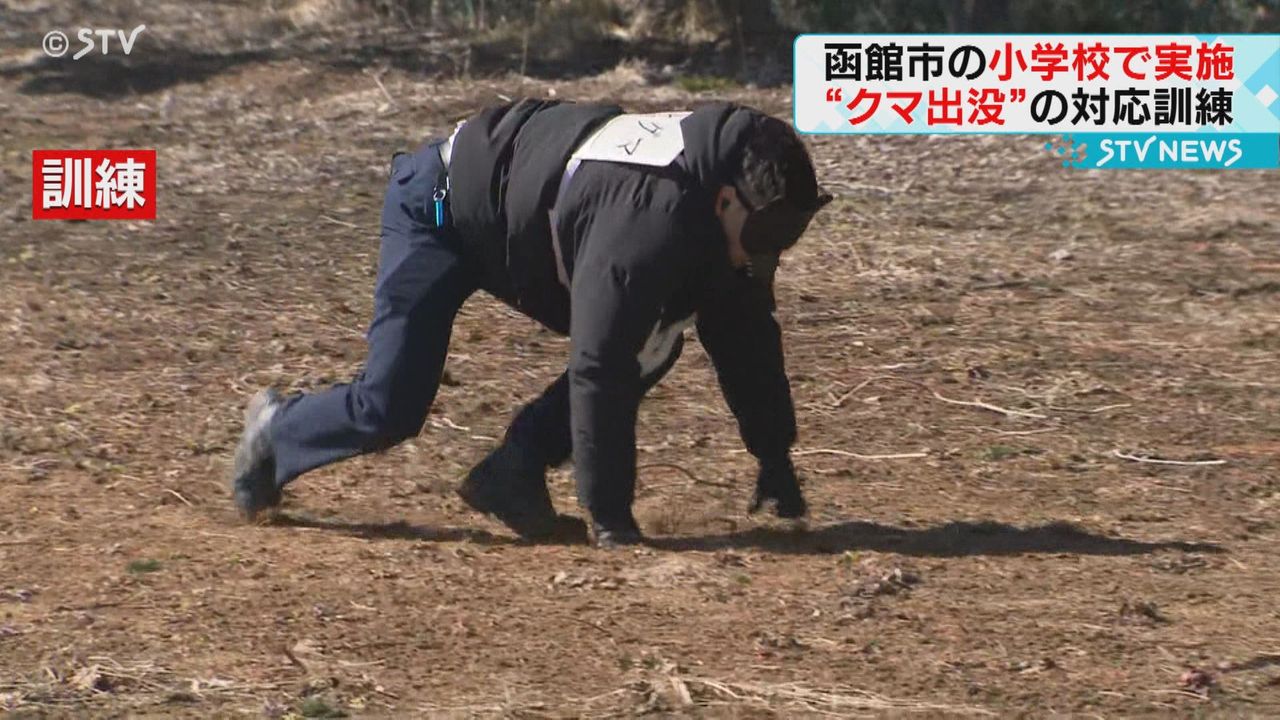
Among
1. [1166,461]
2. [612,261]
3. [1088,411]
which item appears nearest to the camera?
[612,261]

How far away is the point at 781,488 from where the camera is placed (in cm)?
597

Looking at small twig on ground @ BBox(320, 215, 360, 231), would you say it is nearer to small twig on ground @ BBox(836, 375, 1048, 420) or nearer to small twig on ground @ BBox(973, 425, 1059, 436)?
small twig on ground @ BBox(836, 375, 1048, 420)

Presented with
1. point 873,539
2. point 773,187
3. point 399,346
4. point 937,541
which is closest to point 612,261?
point 773,187

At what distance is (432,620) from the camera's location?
16.6ft

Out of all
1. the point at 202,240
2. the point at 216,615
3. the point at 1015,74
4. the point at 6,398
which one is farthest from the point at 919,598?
the point at 1015,74

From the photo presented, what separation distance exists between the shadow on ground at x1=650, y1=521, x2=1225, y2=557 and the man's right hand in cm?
7

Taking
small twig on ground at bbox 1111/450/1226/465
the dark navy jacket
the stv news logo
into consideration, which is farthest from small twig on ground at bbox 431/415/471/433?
the stv news logo

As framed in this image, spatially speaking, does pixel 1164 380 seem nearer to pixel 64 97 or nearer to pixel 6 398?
pixel 6 398

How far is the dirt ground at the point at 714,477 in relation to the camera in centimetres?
476

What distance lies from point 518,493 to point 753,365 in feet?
2.55

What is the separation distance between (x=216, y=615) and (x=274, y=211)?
529 cm

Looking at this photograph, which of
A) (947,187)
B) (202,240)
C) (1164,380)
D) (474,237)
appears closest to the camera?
(474,237)

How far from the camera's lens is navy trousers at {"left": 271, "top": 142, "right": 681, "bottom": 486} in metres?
5.52

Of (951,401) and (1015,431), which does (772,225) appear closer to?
(1015,431)
